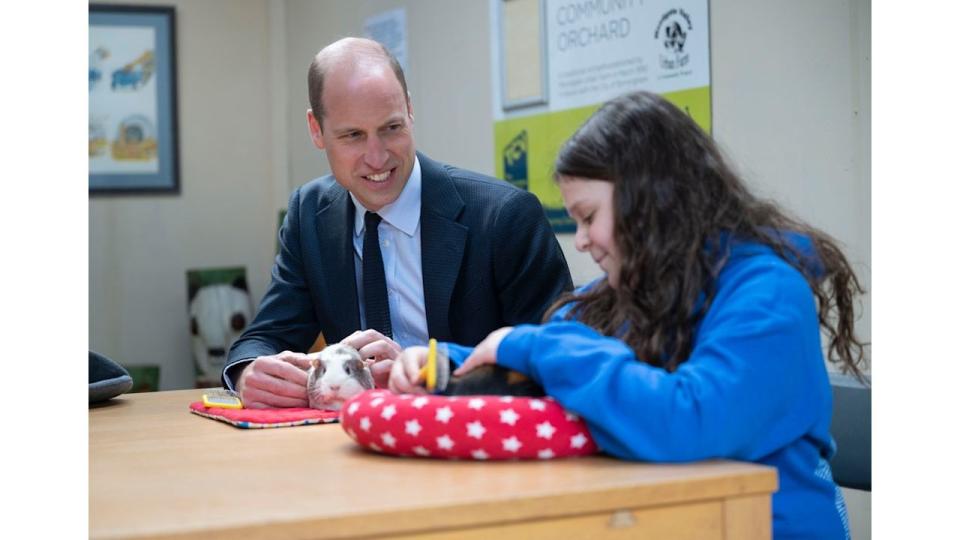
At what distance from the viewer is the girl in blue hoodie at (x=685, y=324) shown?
4.11 ft

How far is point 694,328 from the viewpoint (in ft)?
4.64

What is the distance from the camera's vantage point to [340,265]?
96.3 inches

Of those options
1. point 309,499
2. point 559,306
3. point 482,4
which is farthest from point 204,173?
point 309,499

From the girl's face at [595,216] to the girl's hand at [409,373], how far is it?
0.81 ft

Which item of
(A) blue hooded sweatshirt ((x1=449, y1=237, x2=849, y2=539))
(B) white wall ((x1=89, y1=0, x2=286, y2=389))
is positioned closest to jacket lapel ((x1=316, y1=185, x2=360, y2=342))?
(A) blue hooded sweatshirt ((x1=449, y1=237, x2=849, y2=539))

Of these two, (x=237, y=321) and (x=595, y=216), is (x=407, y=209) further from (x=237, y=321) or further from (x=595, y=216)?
(x=237, y=321)

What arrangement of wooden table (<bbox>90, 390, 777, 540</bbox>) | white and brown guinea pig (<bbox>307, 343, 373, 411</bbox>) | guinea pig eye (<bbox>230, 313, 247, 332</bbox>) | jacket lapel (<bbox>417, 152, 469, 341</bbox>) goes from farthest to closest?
guinea pig eye (<bbox>230, 313, 247, 332</bbox>)
jacket lapel (<bbox>417, 152, 469, 341</bbox>)
white and brown guinea pig (<bbox>307, 343, 373, 411</bbox>)
wooden table (<bbox>90, 390, 777, 540</bbox>)

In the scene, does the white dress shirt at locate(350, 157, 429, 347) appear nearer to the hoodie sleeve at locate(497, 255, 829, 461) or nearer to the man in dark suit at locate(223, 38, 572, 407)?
the man in dark suit at locate(223, 38, 572, 407)

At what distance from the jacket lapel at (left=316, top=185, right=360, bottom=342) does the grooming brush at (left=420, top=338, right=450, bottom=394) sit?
39.2 inches

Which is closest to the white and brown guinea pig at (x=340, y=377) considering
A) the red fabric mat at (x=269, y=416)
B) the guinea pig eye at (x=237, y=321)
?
the red fabric mat at (x=269, y=416)

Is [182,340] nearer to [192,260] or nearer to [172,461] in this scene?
[192,260]

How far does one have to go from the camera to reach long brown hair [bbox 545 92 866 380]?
4.66 feet

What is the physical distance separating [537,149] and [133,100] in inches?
117

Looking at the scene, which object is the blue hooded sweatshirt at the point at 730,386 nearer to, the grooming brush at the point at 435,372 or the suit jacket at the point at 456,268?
the grooming brush at the point at 435,372
